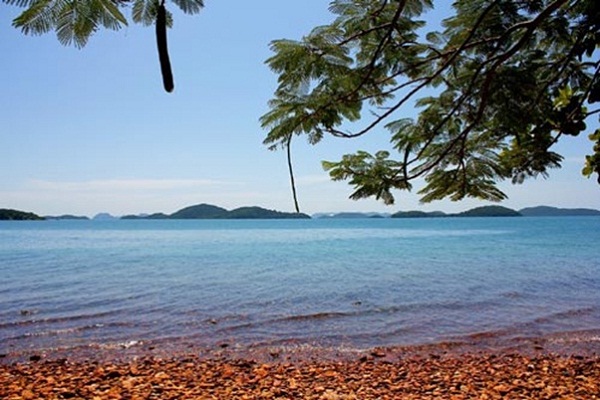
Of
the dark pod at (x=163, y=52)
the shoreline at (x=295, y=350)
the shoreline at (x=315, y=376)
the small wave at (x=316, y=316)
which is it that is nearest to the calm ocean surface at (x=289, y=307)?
the small wave at (x=316, y=316)

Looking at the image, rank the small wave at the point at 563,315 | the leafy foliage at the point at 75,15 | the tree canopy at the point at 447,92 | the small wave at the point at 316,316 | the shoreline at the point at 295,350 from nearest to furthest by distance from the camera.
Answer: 1. the leafy foliage at the point at 75,15
2. the tree canopy at the point at 447,92
3. the shoreline at the point at 295,350
4. the small wave at the point at 563,315
5. the small wave at the point at 316,316

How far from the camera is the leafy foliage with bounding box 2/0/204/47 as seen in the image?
1808 millimetres

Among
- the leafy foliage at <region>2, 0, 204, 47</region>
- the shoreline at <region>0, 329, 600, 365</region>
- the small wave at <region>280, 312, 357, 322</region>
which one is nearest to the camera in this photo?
the leafy foliage at <region>2, 0, 204, 47</region>

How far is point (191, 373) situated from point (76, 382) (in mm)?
1732

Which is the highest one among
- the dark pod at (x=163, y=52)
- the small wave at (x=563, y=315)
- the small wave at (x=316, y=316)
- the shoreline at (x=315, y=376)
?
the dark pod at (x=163, y=52)

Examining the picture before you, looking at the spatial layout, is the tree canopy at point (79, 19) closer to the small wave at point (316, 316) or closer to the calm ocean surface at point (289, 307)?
the calm ocean surface at point (289, 307)

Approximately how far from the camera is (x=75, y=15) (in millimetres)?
1947

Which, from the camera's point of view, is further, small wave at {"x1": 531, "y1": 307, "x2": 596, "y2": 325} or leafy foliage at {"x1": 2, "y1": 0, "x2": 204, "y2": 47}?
small wave at {"x1": 531, "y1": 307, "x2": 596, "y2": 325}

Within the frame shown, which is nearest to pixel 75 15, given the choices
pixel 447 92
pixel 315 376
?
pixel 447 92

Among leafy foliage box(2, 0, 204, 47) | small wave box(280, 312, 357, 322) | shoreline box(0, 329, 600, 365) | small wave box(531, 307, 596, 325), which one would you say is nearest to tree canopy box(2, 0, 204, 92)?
leafy foliage box(2, 0, 204, 47)

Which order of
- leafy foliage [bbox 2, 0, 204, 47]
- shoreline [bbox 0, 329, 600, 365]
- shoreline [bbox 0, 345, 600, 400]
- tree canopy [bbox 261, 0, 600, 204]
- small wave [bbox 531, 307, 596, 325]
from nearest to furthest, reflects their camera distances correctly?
leafy foliage [bbox 2, 0, 204, 47] → tree canopy [bbox 261, 0, 600, 204] → shoreline [bbox 0, 345, 600, 400] → shoreline [bbox 0, 329, 600, 365] → small wave [bbox 531, 307, 596, 325]

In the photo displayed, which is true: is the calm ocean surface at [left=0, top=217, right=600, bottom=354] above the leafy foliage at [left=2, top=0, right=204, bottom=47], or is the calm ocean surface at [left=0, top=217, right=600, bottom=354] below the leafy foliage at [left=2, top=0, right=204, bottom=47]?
below

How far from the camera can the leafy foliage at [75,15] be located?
1808 millimetres

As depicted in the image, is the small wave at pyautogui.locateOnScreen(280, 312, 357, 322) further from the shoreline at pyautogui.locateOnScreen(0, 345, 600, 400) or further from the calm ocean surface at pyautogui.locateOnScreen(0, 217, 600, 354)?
the shoreline at pyautogui.locateOnScreen(0, 345, 600, 400)
